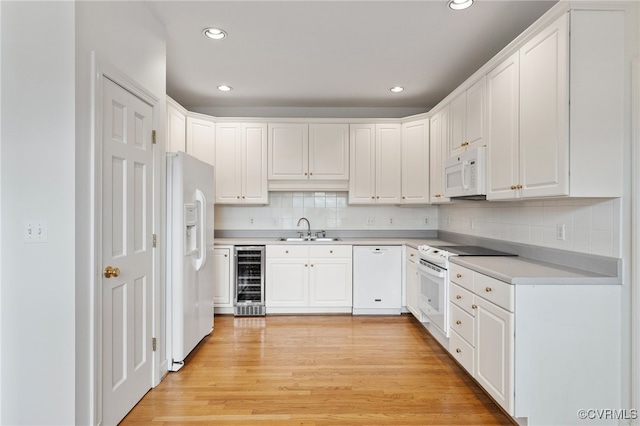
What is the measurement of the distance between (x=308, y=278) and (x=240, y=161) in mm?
1701

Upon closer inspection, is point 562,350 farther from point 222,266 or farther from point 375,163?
point 222,266

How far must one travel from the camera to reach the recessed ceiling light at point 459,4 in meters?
2.33

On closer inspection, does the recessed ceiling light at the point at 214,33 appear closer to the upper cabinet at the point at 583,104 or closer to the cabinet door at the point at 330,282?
the upper cabinet at the point at 583,104

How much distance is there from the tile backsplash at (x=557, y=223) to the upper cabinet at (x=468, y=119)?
63cm

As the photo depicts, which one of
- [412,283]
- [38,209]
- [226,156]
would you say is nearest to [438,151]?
[412,283]

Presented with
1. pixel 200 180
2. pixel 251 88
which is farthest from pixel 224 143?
pixel 200 180

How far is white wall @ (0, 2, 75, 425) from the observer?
163 cm

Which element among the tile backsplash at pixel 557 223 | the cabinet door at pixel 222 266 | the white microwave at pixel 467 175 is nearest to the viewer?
the tile backsplash at pixel 557 223

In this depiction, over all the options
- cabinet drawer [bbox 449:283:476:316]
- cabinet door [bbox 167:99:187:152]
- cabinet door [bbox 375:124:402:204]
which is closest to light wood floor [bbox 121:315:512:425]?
cabinet drawer [bbox 449:283:476:316]

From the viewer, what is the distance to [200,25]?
8.66 ft

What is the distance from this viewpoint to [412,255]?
13.0ft

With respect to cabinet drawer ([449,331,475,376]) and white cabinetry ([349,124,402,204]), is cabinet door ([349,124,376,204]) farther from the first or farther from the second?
cabinet drawer ([449,331,475,376])

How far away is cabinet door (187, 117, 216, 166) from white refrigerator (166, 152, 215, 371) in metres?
1.05

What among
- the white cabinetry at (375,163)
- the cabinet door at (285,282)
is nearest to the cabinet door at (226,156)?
the cabinet door at (285,282)
